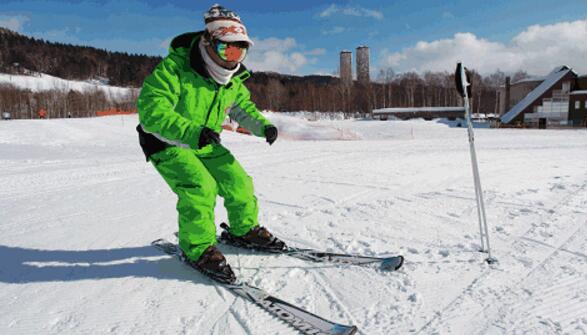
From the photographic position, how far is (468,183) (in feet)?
19.1

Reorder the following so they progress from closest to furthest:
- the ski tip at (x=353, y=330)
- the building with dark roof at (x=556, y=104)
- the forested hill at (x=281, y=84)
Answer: the ski tip at (x=353, y=330), the building with dark roof at (x=556, y=104), the forested hill at (x=281, y=84)

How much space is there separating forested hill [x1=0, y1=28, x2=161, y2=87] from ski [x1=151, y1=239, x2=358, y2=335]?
102595mm

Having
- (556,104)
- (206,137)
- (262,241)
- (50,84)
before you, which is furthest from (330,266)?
(50,84)

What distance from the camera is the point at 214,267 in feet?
8.38

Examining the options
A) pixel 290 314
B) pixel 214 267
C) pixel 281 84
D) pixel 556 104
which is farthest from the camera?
pixel 281 84

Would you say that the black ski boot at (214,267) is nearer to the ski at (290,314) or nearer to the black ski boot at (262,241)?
the ski at (290,314)

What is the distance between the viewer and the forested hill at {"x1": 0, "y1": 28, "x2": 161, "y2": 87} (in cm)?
8888

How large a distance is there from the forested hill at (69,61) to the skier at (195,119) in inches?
4006

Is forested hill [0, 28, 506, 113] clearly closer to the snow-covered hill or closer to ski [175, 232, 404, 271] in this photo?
the snow-covered hill

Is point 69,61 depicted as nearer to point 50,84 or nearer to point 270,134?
point 50,84

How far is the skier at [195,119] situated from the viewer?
96.5 inches

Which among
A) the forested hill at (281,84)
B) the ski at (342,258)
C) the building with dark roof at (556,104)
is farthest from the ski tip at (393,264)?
the forested hill at (281,84)

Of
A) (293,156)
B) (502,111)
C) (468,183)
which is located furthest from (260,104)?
(468,183)

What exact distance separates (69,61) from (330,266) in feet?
375
